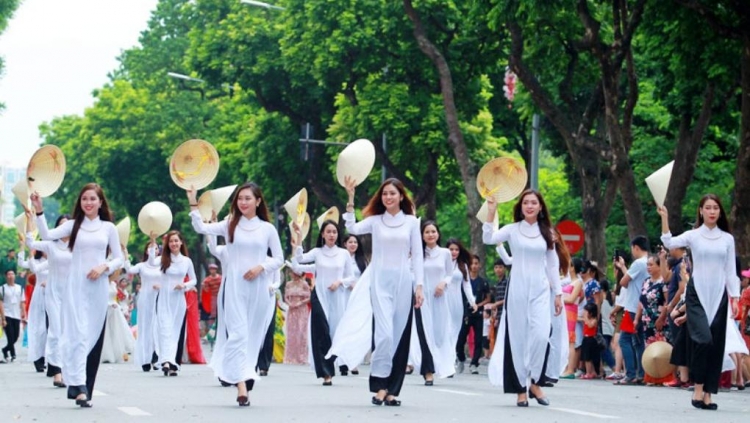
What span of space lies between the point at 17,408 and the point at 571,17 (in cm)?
1632

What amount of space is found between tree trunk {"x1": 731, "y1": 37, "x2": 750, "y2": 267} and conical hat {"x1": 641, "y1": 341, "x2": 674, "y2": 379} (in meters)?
4.46

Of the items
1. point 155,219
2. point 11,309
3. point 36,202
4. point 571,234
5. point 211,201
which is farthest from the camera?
point 571,234

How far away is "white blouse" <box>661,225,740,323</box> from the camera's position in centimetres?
1512

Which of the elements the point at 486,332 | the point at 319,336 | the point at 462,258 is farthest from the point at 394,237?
the point at 486,332

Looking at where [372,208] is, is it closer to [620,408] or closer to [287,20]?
[620,408]

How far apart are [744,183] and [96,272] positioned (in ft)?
41.0

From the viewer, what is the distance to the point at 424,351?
18984 millimetres

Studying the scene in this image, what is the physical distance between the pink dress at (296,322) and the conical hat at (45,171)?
1165 cm

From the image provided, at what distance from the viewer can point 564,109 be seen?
39.1 m

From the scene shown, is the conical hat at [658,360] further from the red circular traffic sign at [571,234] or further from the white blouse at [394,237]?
the red circular traffic sign at [571,234]

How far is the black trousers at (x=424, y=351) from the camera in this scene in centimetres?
1862

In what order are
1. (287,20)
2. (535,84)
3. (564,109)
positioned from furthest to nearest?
(287,20) < (564,109) < (535,84)

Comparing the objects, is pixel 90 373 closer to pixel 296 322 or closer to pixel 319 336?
pixel 319 336

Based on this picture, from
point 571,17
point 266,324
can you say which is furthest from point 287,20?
point 266,324
